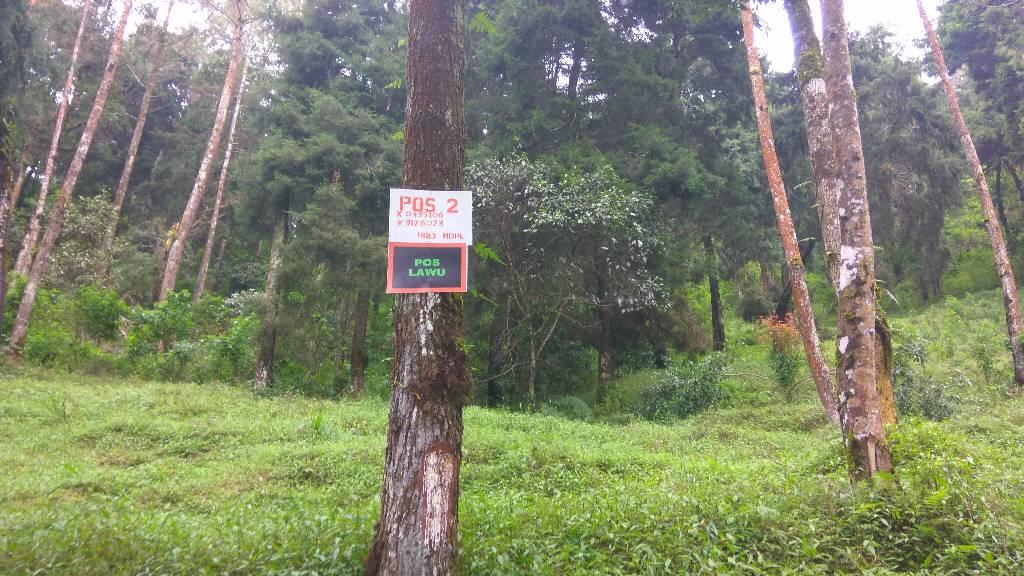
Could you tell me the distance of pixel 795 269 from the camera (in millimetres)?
10117

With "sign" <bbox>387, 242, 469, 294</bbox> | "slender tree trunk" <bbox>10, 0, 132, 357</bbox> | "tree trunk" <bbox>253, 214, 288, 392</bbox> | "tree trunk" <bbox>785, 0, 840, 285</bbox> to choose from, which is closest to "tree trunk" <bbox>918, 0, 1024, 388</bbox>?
"tree trunk" <bbox>785, 0, 840, 285</bbox>

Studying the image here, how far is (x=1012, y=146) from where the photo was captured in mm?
23125

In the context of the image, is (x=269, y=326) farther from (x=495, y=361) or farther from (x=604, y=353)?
(x=604, y=353)

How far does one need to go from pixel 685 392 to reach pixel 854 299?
358 inches

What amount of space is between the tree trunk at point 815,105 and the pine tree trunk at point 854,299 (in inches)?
28.2

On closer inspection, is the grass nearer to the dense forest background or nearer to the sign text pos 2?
the sign text pos 2

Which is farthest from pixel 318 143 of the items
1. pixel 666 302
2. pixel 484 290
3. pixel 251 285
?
pixel 251 285

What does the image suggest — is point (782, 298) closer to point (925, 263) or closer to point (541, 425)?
point (925, 263)

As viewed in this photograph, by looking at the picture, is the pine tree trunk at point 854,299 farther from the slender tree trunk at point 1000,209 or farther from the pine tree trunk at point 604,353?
the slender tree trunk at point 1000,209

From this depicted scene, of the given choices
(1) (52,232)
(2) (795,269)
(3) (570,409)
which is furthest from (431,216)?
(1) (52,232)

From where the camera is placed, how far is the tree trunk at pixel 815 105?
20.8ft

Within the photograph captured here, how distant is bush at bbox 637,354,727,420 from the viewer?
13.7 metres

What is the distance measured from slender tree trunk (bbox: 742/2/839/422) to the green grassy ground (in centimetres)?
71

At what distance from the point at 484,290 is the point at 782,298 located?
12.5 metres
